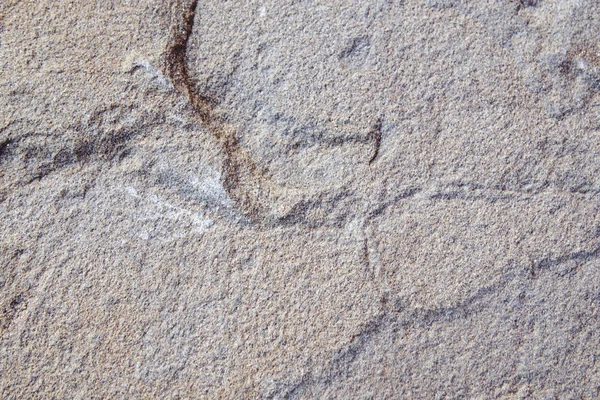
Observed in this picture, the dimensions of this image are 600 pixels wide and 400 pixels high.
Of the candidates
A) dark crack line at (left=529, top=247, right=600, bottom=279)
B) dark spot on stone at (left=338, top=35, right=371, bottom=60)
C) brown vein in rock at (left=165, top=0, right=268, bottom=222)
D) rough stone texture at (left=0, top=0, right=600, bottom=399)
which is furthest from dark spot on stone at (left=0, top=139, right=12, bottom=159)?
dark crack line at (left=529, top=247, right=600, bottom=279)

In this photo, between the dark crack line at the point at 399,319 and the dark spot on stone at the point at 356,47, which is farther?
the dark spot on stone at the point at 356,47

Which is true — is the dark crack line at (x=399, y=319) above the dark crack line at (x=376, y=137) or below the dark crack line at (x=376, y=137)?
below

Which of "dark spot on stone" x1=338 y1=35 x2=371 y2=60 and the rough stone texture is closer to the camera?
the rough stone texture

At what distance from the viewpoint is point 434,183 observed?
111 centimetres

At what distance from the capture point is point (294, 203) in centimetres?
109

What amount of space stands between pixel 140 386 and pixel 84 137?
1.18 ft

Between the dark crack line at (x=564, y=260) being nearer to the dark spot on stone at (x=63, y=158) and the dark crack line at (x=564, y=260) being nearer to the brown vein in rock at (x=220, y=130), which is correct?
the brown vein in rock at (x=220, y=130)

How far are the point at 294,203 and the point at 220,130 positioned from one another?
15cm

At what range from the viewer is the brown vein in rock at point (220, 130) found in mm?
1092

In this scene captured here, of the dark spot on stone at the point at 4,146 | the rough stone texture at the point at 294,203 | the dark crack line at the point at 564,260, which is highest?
the dark spot on stone at the point at 4,146

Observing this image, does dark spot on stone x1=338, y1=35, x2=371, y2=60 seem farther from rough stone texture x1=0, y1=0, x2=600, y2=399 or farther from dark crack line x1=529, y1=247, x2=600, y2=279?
dark crack line x1=529, y1=247, x2=600, y2=279

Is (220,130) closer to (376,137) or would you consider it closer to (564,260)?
(376,137)

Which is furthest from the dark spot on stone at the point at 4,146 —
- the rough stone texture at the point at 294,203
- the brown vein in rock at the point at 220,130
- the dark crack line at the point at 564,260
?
the dark crack line at the point at 564,260

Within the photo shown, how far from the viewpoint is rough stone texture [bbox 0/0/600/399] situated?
105 centimetres
